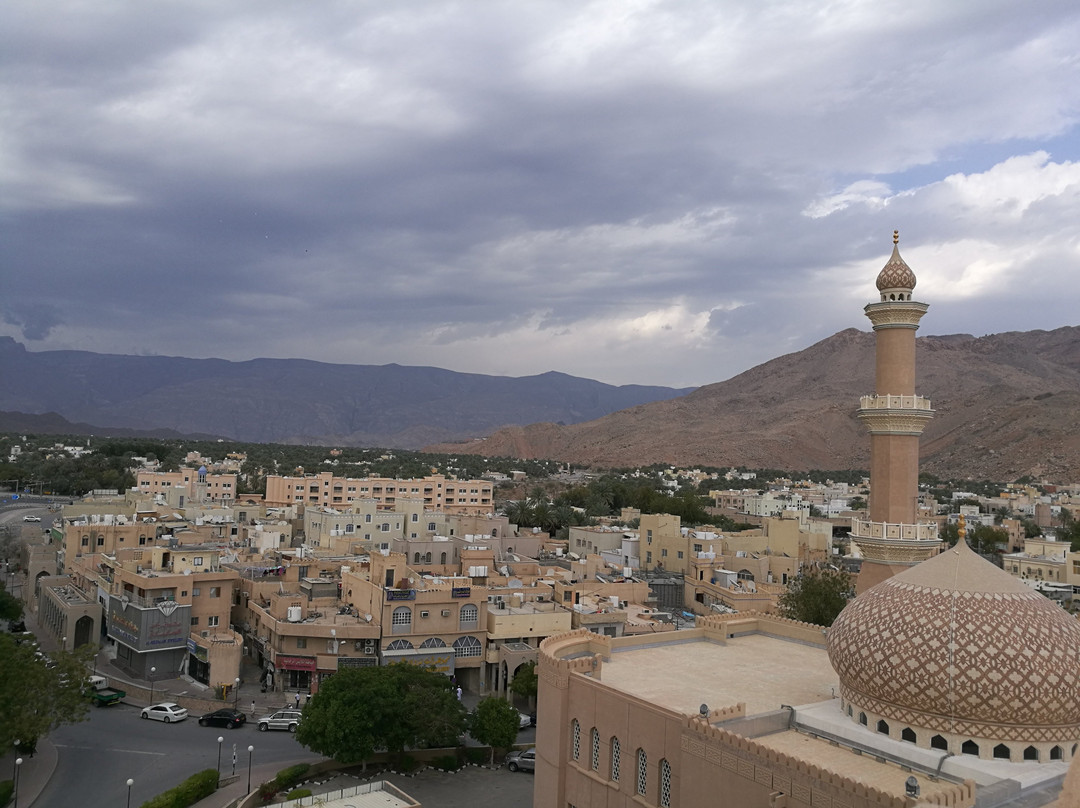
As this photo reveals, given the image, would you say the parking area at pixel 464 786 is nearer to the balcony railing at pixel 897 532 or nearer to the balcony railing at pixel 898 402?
the balcony railing at pixel 897 532

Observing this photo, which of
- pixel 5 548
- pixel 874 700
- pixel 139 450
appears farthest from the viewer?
pixel 139 450

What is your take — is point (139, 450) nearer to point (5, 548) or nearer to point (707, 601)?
point (5, 548)

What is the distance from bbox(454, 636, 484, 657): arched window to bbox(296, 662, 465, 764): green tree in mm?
4919

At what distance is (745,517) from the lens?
70625 millimetres

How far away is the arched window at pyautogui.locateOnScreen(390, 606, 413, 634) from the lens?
2759 cm

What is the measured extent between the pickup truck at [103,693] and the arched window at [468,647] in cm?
989

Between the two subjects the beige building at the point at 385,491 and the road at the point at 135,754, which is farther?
the beige building at the point at 385,491

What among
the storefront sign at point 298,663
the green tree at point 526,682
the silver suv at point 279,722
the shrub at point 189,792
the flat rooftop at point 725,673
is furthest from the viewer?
the storefront sign at point 298,663

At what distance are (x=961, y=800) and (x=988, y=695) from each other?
192 centimetres

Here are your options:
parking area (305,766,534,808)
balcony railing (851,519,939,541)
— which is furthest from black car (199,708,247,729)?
balcony railing (851,519,939,541)

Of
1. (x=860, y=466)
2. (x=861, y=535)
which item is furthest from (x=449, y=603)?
(x=860, y=466)

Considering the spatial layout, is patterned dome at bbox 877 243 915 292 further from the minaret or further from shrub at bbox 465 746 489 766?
shrub at bbox 465 746 489 766

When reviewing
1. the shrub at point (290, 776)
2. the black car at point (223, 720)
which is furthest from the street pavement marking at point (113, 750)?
the shrub at point (290, 776)

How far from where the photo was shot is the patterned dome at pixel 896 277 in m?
24.3
